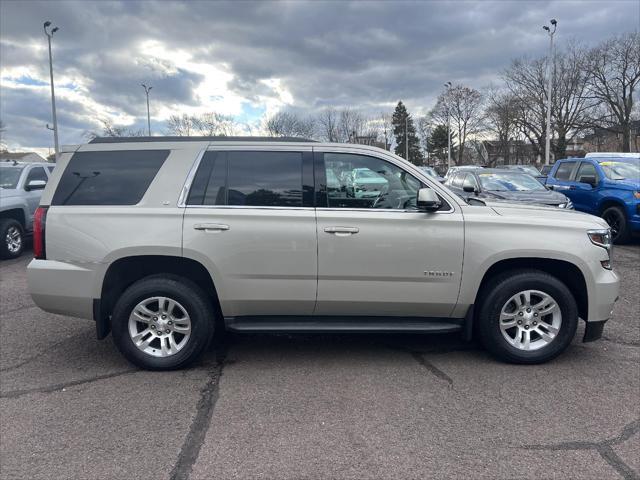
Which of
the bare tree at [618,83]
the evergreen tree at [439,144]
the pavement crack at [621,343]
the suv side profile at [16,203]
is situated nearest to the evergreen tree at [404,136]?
the evergreen tree at [439,144]

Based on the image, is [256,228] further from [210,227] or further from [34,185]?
[34,185]

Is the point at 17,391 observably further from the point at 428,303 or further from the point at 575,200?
the point at 575,200

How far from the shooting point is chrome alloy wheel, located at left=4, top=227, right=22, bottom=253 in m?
9.48

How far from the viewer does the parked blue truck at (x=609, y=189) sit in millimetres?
10016

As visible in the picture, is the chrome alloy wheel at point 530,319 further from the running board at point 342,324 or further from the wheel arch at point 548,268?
the running board at point 342,324

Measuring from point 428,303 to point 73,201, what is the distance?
10.1 feet

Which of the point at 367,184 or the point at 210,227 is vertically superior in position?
the point at 367,184

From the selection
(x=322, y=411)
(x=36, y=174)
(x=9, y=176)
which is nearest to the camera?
(x=322, y=411)

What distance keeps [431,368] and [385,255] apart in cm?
106

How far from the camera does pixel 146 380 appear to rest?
3982 mm

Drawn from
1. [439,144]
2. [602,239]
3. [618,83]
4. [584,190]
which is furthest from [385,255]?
[439,144]

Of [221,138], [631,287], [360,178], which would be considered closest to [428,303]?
[360,178]

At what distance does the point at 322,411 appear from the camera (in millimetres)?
3434

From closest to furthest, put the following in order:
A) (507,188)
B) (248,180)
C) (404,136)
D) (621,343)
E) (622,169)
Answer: (248,180)
(621,343)
(622,169)
(507,188)
(404,136)
